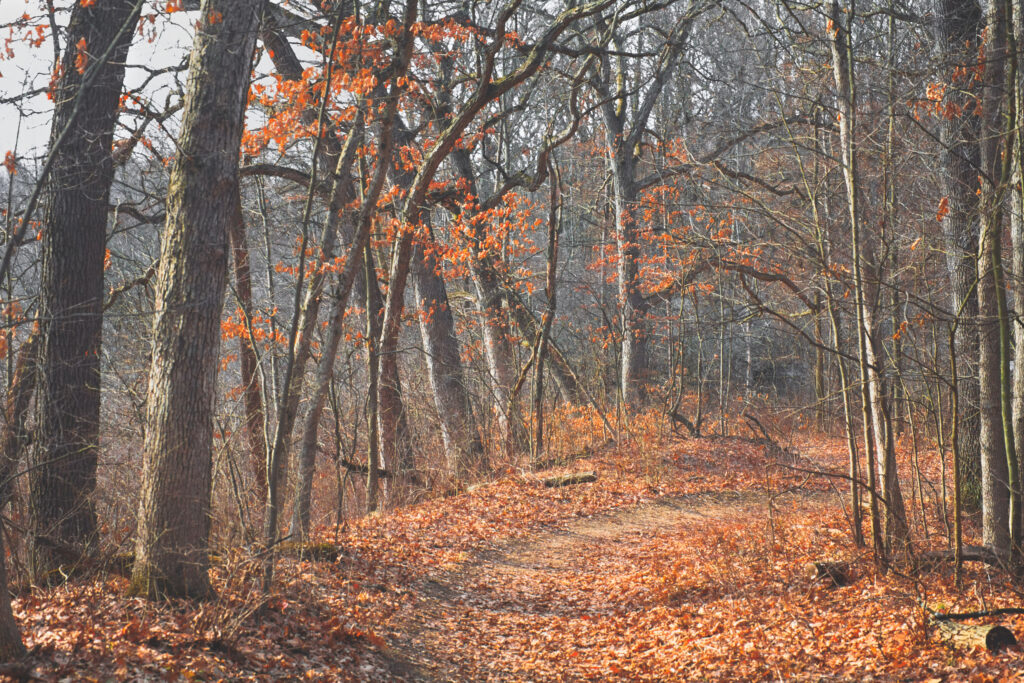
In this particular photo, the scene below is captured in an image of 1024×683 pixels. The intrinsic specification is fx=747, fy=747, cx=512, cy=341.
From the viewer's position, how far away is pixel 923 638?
5.52 metres

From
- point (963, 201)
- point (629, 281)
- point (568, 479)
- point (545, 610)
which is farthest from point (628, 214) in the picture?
point (545, 610)

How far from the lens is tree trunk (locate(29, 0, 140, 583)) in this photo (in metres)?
6.82

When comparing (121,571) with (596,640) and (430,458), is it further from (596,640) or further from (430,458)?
(430,458)

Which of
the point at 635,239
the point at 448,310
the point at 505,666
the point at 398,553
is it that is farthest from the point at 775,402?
the point at 505,666

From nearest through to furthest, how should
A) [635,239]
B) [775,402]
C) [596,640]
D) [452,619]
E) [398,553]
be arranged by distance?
[596,640] < [452,619] < [398,553] < [635,239] < [775,402]

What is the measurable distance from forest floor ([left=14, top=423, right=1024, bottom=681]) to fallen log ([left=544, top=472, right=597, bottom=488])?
112 cm

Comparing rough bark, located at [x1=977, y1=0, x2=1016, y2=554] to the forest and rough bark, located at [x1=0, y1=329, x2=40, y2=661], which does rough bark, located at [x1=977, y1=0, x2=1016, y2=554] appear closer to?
the forest

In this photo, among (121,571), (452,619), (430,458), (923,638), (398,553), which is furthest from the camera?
(430,458)

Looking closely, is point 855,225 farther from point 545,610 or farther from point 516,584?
point 516,584

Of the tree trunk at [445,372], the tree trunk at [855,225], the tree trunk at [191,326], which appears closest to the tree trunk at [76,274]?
the tree trunk at [191,326]

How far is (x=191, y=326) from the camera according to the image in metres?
5.71

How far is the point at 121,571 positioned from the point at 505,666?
10.9 ft

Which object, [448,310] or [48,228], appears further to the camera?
[448,310]

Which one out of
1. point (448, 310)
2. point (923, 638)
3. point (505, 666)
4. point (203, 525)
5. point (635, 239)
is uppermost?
point (635, 239)
